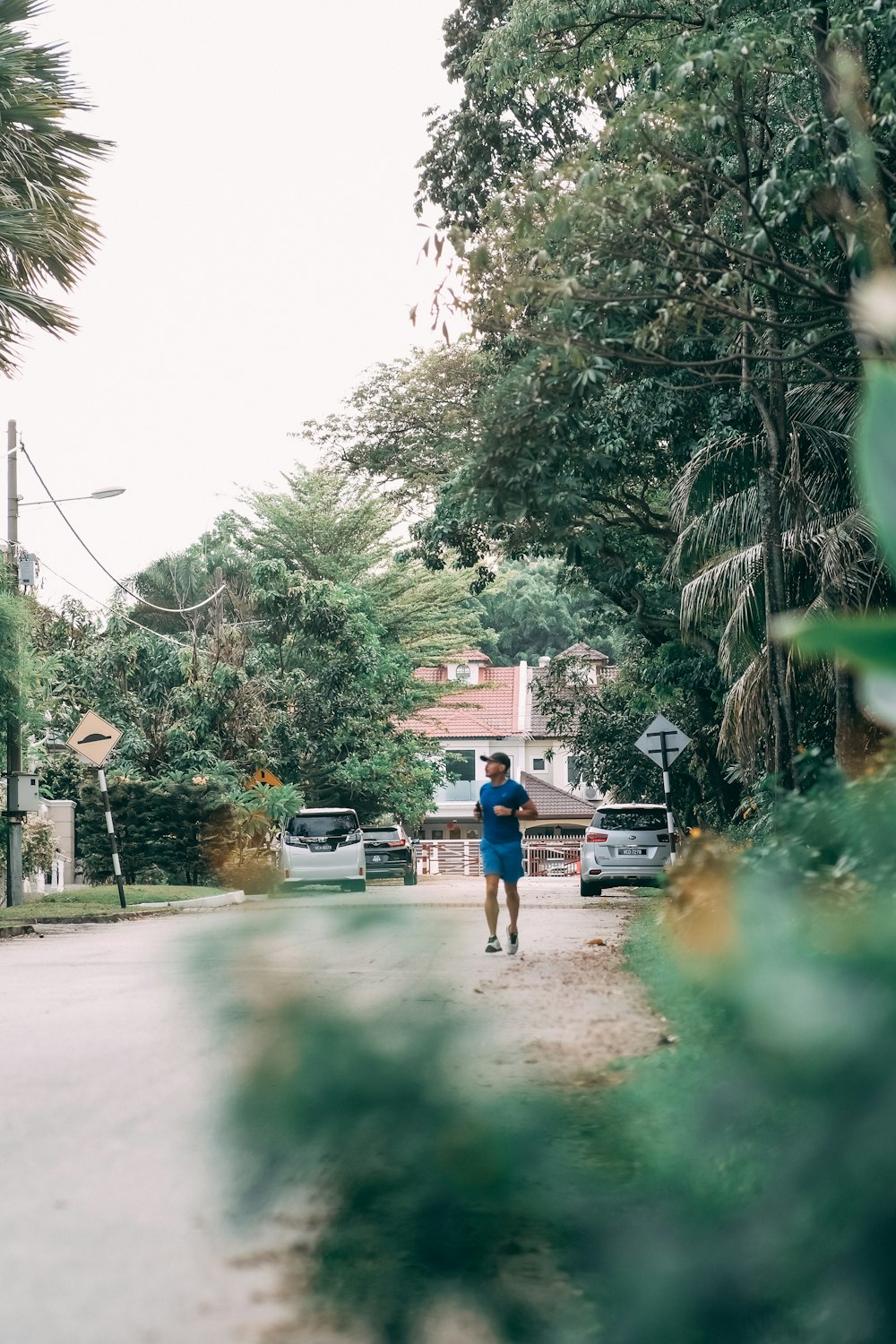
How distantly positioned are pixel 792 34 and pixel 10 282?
28.8ft

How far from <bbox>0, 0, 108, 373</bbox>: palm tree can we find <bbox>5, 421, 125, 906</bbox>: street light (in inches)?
202

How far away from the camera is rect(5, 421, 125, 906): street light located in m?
20.8

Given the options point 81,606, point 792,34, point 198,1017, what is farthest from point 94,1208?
point 81,606

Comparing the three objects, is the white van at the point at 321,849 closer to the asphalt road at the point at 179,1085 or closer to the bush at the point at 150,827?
the bush at the point at 150,827

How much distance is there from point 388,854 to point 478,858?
69.8ft

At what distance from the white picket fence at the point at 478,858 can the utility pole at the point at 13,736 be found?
30074mm

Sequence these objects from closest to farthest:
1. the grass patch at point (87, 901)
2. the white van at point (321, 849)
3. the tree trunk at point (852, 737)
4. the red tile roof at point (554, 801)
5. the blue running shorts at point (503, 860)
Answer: the blue running shorts at point (503, 860)
the tree trunk at point (852, 737)
the grass patch at point (87, 901)
the white van at point (321, 849)
the red tile roof at point (554, 801)

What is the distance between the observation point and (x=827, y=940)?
46.3 inches

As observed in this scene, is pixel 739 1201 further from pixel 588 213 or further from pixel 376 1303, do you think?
pixel 588 213

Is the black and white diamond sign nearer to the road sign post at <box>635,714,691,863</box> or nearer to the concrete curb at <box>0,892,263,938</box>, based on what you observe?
the road sign post at <box>635,714,691,863</box>

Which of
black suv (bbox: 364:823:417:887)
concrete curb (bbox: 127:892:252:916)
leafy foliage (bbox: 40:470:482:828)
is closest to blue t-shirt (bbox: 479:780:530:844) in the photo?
concrete curb (bbox: 127:892:252:916)

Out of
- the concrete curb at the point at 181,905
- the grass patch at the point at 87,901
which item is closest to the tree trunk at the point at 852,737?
the concrete curb at the point at 181,905

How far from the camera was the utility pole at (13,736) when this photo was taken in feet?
67.8

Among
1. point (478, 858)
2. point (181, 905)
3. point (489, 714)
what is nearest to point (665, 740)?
point (181, 905)
